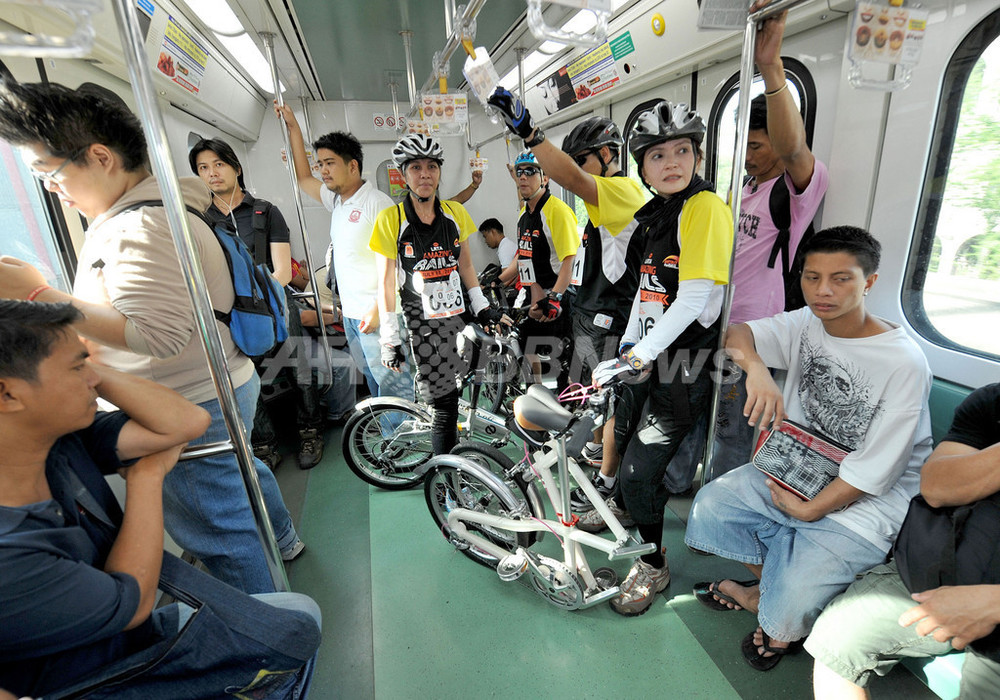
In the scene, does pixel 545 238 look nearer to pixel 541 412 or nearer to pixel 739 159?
pixel 739 159

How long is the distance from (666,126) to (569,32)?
32.3 inches

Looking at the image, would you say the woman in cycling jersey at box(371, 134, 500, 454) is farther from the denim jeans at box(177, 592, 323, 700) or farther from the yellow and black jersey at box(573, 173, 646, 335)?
the denim jeans at box(177, 592, 323, 700)

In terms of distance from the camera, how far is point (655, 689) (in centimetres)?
198

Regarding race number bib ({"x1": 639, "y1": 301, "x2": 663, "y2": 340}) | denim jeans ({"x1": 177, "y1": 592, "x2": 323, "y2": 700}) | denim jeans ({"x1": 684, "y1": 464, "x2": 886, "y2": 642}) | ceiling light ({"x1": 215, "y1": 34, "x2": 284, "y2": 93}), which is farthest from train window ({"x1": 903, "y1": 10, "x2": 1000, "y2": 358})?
ceiling light ({"x1": 215, "y1": 34, "x2": 284, "y2": 93})

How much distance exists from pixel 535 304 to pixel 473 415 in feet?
4.01

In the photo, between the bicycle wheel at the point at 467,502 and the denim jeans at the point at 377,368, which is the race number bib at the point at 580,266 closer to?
the denim jeans at the point at 377,368

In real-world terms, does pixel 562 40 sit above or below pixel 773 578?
above

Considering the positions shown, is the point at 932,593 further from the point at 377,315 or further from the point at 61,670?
the point at 377,315

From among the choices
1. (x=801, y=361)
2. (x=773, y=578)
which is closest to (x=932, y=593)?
(x=773, y=578)

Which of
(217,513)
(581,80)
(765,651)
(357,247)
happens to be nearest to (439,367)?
(357,247)

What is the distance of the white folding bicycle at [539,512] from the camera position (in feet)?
6.82

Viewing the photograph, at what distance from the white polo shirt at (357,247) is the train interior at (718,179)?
36.7 inches

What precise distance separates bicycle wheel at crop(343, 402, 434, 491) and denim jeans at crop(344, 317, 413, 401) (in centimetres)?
23

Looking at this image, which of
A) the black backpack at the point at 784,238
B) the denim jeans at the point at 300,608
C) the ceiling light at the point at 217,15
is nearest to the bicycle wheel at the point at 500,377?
the black backpack at the point at 784,238
